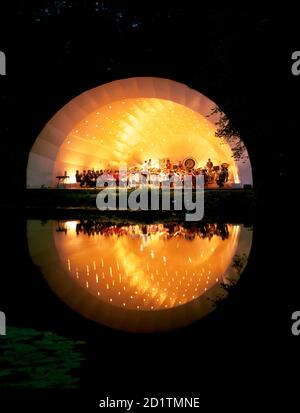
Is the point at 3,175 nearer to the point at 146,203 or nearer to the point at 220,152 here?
the point at 146,203

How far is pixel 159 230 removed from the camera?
41.9 ft

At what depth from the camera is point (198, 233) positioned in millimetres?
12070

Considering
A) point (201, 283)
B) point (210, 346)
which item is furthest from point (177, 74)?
point (210, 346)

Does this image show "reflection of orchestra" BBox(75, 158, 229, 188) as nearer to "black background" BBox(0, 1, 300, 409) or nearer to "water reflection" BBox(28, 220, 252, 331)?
"black background" BBox(0, 1, 300, 409)

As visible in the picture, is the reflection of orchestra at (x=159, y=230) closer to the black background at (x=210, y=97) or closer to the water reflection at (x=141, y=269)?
the water reflection at (x=141, y=269)

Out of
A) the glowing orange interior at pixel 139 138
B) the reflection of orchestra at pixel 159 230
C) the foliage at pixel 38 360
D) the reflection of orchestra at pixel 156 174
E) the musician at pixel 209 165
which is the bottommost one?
the foliage at pixel 38 360

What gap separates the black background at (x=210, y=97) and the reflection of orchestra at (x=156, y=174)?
15.6 ft

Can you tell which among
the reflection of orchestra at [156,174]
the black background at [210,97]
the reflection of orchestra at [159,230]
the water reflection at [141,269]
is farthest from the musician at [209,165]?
the water reflection at [141,269]

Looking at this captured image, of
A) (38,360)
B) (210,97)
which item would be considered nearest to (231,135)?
(210,97)

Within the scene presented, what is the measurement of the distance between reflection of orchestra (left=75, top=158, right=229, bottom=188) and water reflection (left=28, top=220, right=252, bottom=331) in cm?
1327

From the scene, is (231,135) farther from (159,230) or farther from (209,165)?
(159,230)

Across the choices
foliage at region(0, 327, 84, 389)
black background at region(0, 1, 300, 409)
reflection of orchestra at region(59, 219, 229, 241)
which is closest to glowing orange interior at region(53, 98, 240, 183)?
black background at region(0, 1, 300, 409)

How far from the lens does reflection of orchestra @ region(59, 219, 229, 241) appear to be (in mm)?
11695

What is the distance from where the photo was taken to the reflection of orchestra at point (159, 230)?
38.4ft
